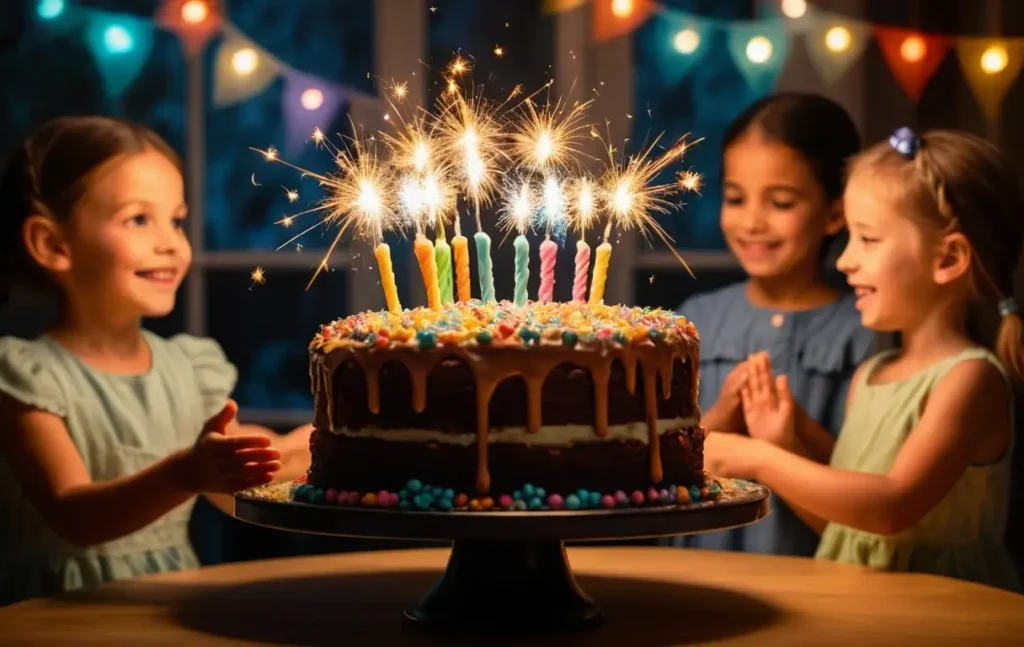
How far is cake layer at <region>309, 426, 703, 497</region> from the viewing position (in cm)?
203

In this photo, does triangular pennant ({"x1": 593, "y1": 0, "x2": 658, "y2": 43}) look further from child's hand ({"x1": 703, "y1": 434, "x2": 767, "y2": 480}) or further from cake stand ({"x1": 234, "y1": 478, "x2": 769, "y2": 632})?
cake stand ({"x1": 234, "y1": 478, "x2": 769, "y2": 632})

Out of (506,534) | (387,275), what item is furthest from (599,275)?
(506,534)

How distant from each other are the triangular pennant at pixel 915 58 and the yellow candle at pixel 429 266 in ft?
4.06

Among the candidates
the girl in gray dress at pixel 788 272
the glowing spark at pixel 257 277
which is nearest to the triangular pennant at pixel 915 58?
the girl in gray dress at pixel 788 272

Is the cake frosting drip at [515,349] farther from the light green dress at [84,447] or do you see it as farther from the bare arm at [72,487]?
the light green dress at [84,447]

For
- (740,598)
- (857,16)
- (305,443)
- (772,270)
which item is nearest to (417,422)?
(740,598)

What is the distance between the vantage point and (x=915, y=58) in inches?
122

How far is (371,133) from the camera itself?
3.22 m

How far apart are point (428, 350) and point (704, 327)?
1.23 meters

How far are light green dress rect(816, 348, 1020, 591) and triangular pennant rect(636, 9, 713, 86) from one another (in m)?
0.79

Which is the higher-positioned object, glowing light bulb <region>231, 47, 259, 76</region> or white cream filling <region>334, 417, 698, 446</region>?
glowing light bulb <region>231, 47, 259, 76</region>

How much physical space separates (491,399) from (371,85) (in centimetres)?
139

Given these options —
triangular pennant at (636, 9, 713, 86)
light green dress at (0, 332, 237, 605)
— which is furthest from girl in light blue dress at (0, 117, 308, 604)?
triangular pennant at (636, 9, 713, 86)

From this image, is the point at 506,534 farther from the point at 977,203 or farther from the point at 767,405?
the point at 977,203
